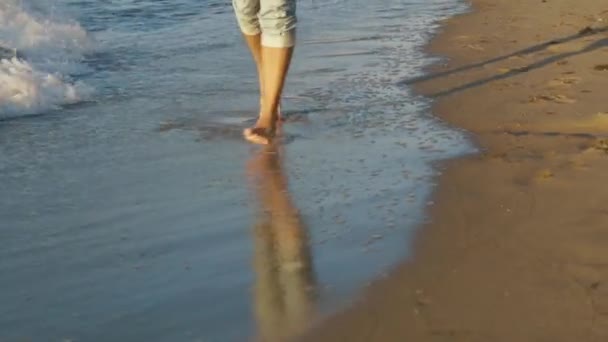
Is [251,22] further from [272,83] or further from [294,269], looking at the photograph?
[294,269]

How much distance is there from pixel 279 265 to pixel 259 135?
1581 millimetres

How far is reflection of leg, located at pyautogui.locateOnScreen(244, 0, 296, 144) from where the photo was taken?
4379 mm

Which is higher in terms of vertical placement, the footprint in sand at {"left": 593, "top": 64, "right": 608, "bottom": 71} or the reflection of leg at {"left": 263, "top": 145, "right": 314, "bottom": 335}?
the reflection of leg at {"left": 263, "top": 145, "right": 314, "bottom": 335}

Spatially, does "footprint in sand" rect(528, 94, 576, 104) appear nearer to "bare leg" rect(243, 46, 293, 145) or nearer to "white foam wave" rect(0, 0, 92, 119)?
"bare leg" rect(243, 46, 293, 145)

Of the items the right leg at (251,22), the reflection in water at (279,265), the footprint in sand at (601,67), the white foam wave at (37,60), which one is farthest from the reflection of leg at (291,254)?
the footprint in sand at (601,67)

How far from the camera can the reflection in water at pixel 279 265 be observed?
245 cm

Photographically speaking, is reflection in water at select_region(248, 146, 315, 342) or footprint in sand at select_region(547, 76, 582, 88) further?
footprint in sand at select_region(547, 76, 582, 88)

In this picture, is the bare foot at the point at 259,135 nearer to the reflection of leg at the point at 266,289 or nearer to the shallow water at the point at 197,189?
the shallow water at the point at 197,189

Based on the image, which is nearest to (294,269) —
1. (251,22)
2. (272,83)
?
(272,83)

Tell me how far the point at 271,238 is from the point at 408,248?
444 millimetres

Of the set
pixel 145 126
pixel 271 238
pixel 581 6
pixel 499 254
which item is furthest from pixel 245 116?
pixel 581 6

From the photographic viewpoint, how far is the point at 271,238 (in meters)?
3.09

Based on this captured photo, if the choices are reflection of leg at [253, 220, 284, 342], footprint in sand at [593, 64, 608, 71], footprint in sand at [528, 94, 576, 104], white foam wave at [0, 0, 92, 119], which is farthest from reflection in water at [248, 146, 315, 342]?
footprint in sand at [593, 64, 608, 71]

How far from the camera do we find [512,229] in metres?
3.05
